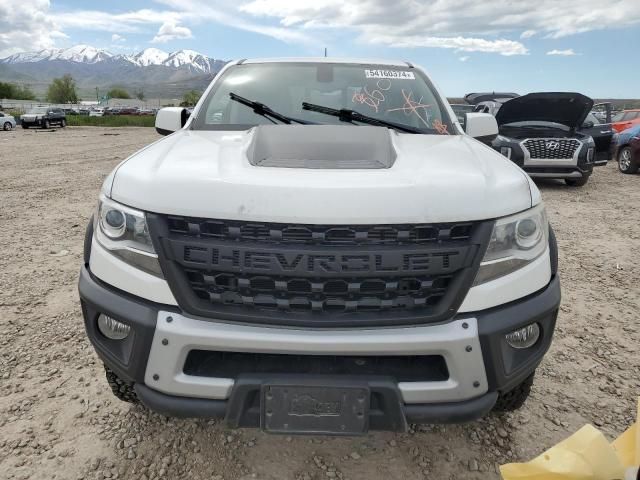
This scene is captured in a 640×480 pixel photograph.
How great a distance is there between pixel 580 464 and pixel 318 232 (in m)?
1.07

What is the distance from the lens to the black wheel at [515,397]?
225 centimetres

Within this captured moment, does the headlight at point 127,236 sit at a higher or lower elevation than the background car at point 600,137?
higher

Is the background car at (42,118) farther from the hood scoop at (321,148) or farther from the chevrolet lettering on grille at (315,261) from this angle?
the chevrolet lettering on grille at (315,261)

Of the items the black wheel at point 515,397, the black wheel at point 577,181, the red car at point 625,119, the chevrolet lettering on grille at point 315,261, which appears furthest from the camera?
the red car at point 625,119

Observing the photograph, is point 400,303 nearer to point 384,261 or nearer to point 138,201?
point 384,261

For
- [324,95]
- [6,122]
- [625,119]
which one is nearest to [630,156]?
[625,119]

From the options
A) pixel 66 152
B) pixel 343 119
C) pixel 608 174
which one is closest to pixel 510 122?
pixel 608 174

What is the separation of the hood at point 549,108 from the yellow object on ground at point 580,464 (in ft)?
26.1

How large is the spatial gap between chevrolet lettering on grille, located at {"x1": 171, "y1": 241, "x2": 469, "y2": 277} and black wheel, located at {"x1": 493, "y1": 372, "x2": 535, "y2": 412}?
34.6 inches

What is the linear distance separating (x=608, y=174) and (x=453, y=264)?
12.2 meters

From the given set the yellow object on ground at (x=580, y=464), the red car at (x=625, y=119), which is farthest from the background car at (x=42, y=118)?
the yellow object on ground at (x=580, y=464)

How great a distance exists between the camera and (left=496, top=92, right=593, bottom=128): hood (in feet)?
27.8

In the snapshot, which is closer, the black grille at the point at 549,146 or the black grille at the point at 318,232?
the black grille at the point at 318,232

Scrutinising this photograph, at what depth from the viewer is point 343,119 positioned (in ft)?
9.77
